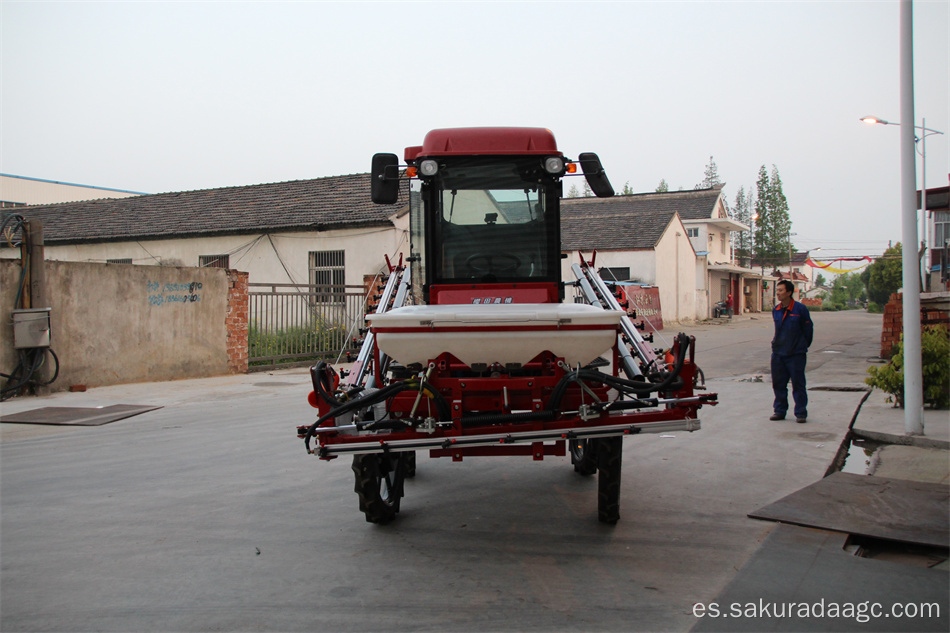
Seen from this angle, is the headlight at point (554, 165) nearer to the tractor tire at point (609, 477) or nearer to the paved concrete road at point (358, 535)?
the tractor tire at point (609, 477)

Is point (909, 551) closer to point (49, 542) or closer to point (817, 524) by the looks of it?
point (817, 524)

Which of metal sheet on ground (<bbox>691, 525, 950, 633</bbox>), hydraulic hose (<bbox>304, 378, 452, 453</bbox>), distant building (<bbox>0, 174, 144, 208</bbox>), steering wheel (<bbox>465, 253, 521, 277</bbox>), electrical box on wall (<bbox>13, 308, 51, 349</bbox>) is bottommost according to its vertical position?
metal sheet on ground (<bbox>691, 525, 950, 633</bbox>)

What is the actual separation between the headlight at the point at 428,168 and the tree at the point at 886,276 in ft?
181

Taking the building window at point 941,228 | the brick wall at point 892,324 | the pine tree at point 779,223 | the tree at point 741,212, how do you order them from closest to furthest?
the brick wall at point 892,324
the building window at point 941,228
the pine tree at point 779,223
the tree at point 741,212

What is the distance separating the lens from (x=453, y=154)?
18.9 feet

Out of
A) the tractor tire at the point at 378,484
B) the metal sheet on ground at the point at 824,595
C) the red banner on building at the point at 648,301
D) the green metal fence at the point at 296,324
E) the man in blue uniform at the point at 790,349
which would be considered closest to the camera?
the metal sheet on ground at the point at 824,595

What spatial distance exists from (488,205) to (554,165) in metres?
0.62

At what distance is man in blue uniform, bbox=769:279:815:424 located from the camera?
8.90 m

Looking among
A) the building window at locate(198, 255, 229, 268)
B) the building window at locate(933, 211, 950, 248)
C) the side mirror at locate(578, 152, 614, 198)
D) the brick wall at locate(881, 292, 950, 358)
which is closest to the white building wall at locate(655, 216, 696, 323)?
the building window at locate(933, 211, 950, 248)

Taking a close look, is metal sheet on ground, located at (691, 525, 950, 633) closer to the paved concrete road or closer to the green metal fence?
the paved concrete road

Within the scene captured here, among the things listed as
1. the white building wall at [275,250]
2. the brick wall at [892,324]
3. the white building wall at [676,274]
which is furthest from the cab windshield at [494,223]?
the white building wall at [676,274]

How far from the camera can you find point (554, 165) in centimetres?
578

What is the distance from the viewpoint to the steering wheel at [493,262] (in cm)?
601

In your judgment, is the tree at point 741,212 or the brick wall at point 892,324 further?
the tree at point 741,212
